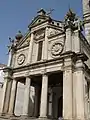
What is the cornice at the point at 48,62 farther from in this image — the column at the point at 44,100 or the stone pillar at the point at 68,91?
the column at the point at 44,100

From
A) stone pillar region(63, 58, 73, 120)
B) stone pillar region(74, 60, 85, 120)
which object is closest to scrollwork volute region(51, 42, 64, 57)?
stone pillar region(63, 58, 73, 120)

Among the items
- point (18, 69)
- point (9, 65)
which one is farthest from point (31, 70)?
point (9, 65)

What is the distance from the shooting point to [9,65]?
21.4 m

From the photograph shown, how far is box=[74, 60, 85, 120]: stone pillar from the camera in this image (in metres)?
14.0

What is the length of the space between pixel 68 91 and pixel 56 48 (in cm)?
529

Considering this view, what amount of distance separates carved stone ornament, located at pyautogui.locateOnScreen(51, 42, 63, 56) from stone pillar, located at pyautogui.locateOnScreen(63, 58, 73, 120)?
7.04 ft

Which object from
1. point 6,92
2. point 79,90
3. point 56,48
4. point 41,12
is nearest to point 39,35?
point 41,12

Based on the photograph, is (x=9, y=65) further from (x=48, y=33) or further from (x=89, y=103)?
(x=89, y=103)

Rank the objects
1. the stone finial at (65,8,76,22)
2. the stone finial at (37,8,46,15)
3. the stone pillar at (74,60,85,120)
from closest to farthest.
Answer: the stone pillar at (74,60,85,120), the stone finial at (65,8,76,22), the stone finial at (37,8,46,15)

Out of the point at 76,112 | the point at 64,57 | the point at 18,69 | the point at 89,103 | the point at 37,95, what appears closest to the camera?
the point at 76,112

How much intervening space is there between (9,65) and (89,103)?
10441 millimetres

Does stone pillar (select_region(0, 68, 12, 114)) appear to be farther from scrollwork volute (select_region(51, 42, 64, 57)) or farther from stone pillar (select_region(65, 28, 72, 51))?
stone pillar (select_region(65, 28, 72, 51))

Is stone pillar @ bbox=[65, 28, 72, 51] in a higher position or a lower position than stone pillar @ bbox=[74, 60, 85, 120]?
higher

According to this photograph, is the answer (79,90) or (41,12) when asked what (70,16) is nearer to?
(41,12)
